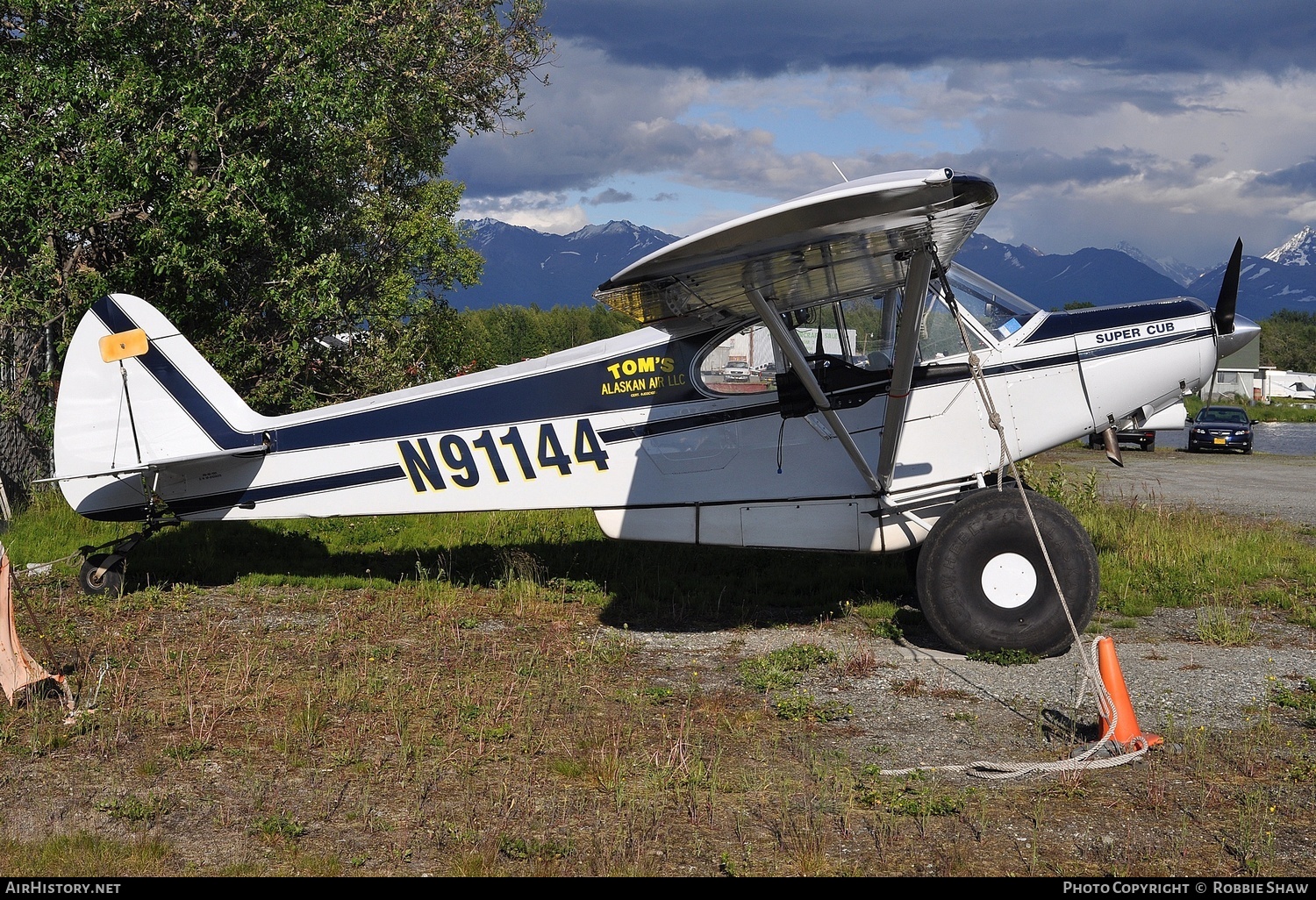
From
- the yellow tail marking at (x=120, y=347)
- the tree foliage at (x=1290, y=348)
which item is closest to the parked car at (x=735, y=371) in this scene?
the yellow tail marking at (x=120, y=347)

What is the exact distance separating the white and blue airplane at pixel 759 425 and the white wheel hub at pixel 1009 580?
1cm

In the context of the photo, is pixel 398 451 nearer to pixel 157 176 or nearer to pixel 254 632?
pixel 254 632

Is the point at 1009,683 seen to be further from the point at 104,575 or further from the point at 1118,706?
the point at 104,575

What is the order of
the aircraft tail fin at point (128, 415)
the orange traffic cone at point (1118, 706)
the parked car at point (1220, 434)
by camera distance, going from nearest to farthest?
the orange traffic cone at point (1118, 706) < the aircraft tail fin at point (128, 415) < the parked car at point (1220, 434)

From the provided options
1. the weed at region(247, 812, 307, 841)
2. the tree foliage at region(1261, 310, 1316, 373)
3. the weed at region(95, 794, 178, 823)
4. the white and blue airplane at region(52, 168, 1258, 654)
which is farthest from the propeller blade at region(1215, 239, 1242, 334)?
the tree foliage at region(1261, 310, 1316, 373)

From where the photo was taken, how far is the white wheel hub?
22.0ft

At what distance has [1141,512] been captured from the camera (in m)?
11.9

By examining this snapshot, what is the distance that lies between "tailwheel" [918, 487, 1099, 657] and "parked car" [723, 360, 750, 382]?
188 cm

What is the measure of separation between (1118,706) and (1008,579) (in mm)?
1808

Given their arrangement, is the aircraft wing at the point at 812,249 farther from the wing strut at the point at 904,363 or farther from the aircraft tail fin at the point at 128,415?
the aircraft tail fin at the point at 128,415

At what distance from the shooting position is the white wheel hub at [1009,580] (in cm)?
670

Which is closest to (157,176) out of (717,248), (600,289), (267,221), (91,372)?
(267,221)

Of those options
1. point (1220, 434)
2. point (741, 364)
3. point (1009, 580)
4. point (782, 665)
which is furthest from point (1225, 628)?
point (1220, 434)

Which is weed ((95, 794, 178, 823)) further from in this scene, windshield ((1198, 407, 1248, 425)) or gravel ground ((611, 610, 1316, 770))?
windshield ((1198, 407, 1248, 425))
